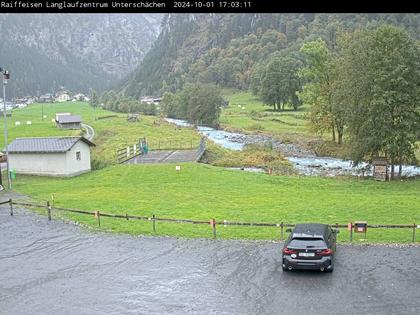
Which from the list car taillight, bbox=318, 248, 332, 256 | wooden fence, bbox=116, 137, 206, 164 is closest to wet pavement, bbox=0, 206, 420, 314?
car taillight, bbox=318, 248, 332, 256

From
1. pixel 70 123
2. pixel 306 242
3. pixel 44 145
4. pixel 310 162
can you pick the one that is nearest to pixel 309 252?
pixel 306 242

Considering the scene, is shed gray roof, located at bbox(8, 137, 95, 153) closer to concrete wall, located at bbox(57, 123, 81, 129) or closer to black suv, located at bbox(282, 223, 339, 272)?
black suv, located at bbox(282, 223, 339, 272)

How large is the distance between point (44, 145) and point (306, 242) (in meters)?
33.4

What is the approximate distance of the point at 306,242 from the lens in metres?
17.5

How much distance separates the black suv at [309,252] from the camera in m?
17.1

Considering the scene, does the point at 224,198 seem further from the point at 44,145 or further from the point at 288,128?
the point at 288,128

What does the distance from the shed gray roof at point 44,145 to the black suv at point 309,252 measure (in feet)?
97.3

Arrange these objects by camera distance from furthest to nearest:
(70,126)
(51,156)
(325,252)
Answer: (70,126)
(51,156)
(325,252)
